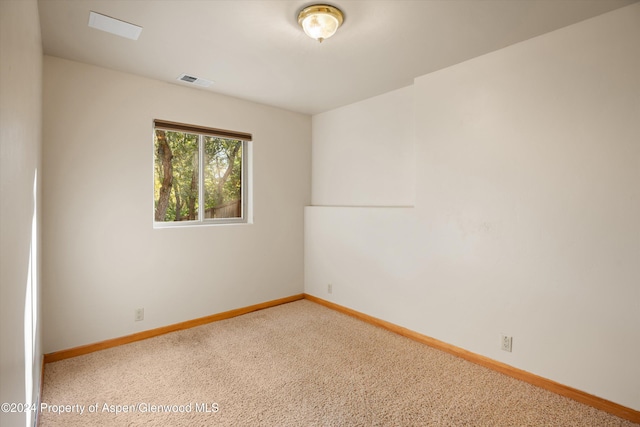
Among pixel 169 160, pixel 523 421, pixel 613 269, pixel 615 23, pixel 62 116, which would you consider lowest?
pixel 523 421

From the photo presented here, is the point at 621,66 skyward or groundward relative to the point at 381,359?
skyward

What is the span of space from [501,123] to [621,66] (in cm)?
71

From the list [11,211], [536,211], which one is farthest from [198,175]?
[536,211]

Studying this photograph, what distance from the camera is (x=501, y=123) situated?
251 cm

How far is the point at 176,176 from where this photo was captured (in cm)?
342

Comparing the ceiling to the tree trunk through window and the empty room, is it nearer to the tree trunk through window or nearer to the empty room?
the empty room

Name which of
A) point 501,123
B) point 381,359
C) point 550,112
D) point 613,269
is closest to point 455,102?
point 501,123

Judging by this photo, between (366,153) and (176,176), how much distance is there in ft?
6.88

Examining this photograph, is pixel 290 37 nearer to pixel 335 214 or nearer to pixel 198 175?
pixel 198 175

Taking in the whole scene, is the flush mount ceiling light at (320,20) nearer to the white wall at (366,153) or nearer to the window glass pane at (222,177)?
the white wall at (366,153)

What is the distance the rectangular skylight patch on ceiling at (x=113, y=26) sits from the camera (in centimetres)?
208

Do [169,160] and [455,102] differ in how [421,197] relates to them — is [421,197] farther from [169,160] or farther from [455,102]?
[169,160]

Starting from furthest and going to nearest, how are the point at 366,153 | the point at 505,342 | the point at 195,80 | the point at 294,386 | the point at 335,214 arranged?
the point at 335,214, the point at 366,153, the point at 195,80, the point at 505,342, the point at 294,386

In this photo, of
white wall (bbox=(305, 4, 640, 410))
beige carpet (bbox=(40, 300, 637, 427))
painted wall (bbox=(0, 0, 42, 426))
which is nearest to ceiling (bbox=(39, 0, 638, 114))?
white wall (bbox=(305, 4, 640, 410))
